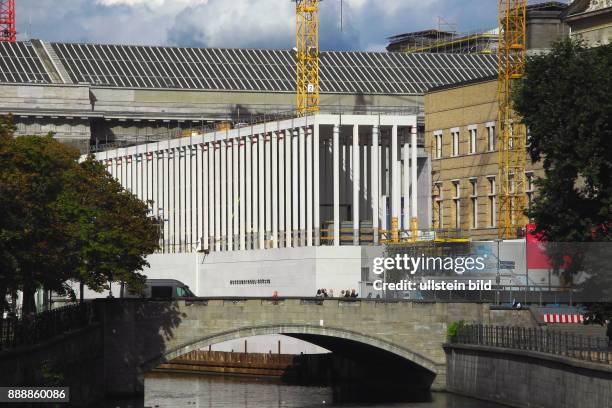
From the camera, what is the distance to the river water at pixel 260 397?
8906 cm

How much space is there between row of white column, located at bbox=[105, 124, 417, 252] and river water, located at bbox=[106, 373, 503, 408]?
23666 mm

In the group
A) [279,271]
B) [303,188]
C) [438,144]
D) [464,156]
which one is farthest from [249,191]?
[464,156]

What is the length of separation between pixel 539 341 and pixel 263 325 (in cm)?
2304

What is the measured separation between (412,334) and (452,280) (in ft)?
13.6

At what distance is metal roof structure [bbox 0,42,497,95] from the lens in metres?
169

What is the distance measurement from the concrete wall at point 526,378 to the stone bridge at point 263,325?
7.29ft

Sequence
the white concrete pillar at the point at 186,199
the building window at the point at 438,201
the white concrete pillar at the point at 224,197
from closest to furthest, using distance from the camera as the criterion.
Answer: the building window at the point at 438,201
the white concrete pillar at the point at 224,197
the white concrete pillar at the point at 186,199

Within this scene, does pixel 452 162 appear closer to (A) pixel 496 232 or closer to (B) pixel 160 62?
(A) pixel 496 232

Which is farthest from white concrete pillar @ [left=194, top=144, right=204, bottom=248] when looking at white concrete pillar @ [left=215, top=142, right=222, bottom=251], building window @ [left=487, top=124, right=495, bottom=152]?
building window @ [left=487, top=124, right=495, bottom=152]

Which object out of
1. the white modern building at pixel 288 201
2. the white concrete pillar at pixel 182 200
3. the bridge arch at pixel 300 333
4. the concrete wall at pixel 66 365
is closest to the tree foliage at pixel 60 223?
the concrete wall at pixel 66 365

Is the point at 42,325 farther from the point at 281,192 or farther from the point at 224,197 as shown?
Result: the point at 224,197

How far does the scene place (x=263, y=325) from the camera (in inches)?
3848

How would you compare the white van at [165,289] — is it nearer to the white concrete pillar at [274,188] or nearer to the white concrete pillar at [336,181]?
the white concrete pillar at [336,181]

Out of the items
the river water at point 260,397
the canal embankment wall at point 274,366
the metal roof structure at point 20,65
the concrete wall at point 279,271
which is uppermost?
the metal roof structure at point 20,65
